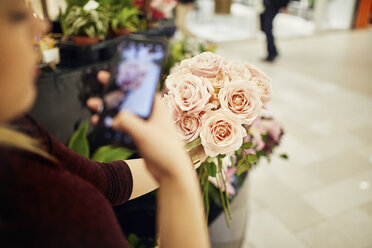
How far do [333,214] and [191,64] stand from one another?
4.92 feet

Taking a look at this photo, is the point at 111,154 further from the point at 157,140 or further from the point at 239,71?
the point at 157,140

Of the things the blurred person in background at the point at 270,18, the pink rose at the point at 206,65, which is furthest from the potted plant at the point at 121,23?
the blurred person in background at the point at 270,18

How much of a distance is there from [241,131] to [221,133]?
4 cm

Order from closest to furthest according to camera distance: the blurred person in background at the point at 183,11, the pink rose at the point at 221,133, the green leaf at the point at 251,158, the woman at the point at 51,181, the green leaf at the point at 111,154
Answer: the woman at the point at 51,181, the pink rose at the point at 221,133, the green leaf at the point at 251,158, the green leaf at the point at 111,154, the blurred person in background at the point at 183,11

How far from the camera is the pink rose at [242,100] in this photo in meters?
0.66

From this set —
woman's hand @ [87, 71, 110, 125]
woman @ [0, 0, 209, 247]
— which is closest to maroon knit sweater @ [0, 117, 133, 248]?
woman @ [0, 0, 209, 247]

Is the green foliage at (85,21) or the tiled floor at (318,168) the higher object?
the green foliage at (85,21)

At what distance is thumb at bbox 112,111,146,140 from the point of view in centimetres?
40

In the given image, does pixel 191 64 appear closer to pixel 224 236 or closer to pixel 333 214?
pixel 224 236

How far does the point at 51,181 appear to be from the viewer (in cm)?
38

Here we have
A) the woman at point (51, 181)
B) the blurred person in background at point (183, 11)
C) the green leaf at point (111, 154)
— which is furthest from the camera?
the blurred person in background at point (183, 11)

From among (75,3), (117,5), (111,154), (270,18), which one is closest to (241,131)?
(111,154)

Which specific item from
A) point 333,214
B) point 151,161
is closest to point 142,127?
point 151,161

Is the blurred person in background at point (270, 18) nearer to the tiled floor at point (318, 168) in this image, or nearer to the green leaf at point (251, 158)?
the tiled floor at point (318, 168)
